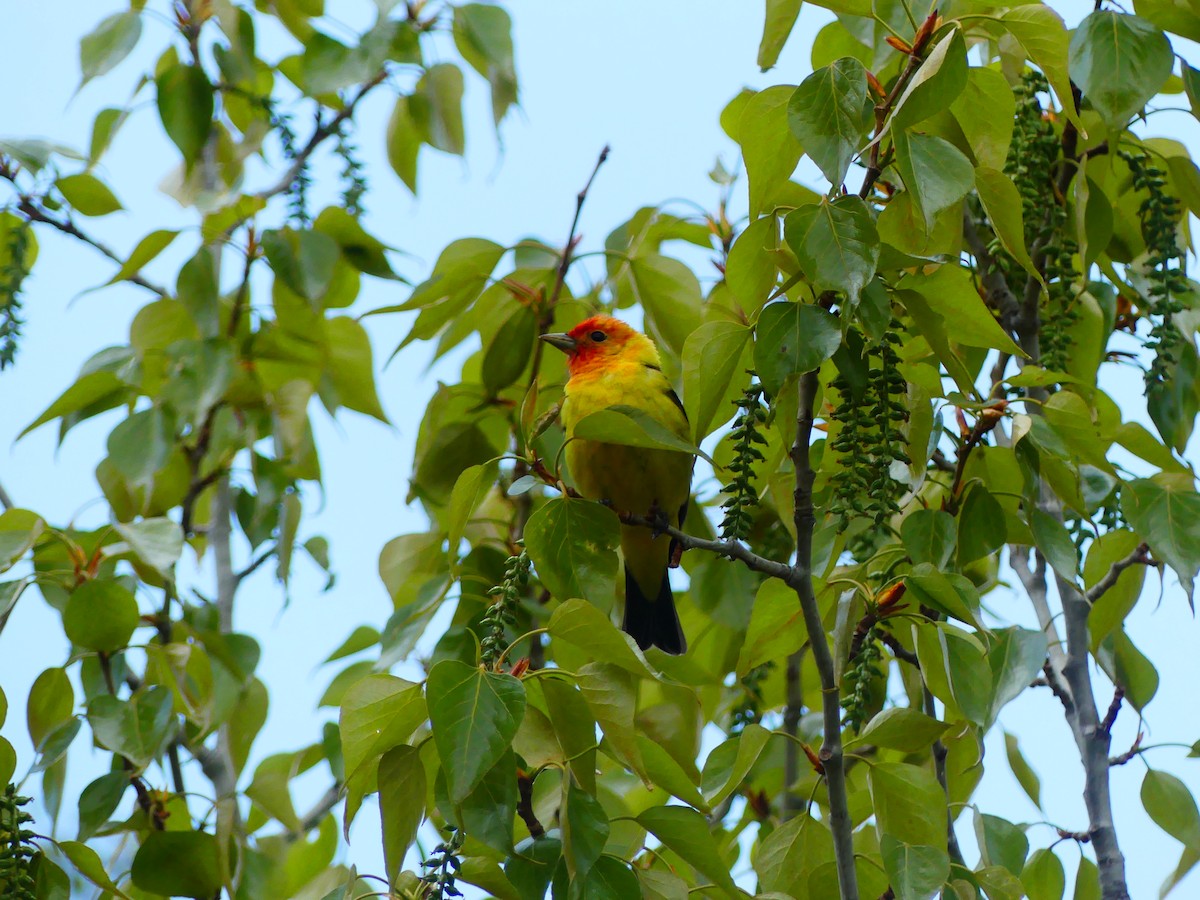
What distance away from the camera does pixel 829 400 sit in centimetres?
238

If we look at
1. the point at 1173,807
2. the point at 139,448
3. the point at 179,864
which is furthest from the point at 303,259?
the point at 1173,807

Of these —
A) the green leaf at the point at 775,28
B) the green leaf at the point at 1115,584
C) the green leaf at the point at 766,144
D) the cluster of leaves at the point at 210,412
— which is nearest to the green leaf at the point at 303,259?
the cluster of leaves at the point at 210,412

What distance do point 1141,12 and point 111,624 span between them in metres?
2.19

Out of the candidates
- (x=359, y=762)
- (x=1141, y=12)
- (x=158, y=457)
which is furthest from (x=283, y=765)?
(x=1141, y=12)

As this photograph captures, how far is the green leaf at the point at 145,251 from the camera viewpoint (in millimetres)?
3045

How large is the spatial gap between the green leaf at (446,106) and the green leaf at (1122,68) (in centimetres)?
185

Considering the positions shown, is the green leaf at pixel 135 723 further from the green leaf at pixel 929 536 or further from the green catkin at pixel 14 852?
the green leaf at pixel 929 536

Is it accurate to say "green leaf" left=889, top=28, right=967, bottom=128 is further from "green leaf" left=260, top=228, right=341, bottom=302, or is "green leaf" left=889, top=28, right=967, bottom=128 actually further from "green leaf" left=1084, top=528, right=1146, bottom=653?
"green leaf" left=260, top=228, right=341, bottom=302

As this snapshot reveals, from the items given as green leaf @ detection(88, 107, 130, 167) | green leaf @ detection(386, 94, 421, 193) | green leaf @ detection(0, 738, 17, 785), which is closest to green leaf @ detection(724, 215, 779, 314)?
green leaf @ detection(0, 738, 17, 785)

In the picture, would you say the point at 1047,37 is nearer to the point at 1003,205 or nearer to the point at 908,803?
the point at 1003,205

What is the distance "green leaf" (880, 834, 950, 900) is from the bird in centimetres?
142

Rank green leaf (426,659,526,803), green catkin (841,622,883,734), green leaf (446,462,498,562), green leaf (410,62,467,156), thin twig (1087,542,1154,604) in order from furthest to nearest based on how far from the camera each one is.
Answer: green leaf (410,62,467,156), thin twig (1087,542,1154,604), green catkin (841,622,883,734), green leaf (446,462,498,562), green leaf (426,659,526,803)

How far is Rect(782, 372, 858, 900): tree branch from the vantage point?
183cm

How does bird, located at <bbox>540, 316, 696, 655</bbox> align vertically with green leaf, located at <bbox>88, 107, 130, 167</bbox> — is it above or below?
below
